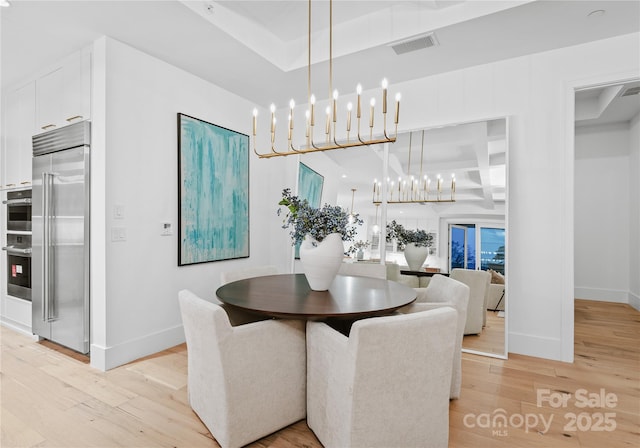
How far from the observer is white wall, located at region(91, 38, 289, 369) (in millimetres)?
2576

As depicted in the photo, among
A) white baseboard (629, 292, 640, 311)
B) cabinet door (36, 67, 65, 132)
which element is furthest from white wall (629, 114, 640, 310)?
cabinet door (36, 67, 65, 132)

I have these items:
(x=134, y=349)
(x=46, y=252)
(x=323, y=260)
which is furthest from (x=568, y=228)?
(x=46, y=252)

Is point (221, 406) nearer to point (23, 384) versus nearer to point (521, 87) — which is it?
point (23, 384)

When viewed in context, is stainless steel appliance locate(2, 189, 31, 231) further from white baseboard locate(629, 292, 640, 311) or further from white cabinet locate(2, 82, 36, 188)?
white baseboard locate(629, 292, 640, 311)

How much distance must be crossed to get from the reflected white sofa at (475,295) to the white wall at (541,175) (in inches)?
8.2

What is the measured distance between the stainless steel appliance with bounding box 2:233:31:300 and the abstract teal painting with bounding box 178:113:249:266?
157cm

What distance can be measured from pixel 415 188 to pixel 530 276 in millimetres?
1272

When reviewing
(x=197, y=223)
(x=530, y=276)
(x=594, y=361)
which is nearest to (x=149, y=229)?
(x=197, y=223)

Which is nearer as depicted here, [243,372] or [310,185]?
[243,372]

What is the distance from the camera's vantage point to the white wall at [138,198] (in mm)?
2576

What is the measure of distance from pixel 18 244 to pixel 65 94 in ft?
5.40

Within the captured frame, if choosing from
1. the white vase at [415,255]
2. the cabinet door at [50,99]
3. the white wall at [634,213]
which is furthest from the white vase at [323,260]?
the white wall at [634,213]

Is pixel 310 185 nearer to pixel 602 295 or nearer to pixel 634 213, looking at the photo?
pixel 634 213

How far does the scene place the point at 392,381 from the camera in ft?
4.57
